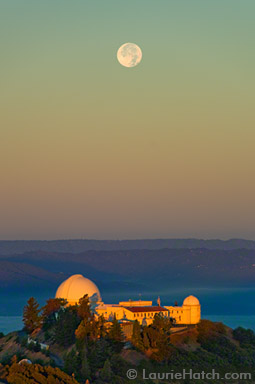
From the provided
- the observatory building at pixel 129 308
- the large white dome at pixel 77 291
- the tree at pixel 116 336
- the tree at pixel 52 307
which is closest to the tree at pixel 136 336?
the tree at pixel 116 336

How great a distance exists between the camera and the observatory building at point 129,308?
82000 mm

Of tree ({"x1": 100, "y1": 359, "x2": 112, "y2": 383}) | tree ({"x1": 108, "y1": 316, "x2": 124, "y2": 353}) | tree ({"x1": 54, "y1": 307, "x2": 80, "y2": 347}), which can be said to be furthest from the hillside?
tree ({"x1": 108, "y1": 316, "x2": 124, "y2": 353})

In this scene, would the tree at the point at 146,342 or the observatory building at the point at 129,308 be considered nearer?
the tree at the point at 146,342

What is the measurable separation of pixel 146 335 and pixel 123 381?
7.45m

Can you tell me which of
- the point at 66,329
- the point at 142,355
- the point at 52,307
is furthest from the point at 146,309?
the point at 52,307

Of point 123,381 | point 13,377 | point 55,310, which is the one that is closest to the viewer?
point 13,377

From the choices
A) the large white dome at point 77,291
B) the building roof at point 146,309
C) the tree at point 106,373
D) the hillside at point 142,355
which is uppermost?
the large white dome at point 77,291

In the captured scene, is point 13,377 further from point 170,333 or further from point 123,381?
point 170,333

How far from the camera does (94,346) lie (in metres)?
73.3

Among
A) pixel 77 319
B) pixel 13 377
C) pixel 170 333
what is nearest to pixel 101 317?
pixel 77 319

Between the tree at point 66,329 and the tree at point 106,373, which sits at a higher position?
the tree at point 66,329

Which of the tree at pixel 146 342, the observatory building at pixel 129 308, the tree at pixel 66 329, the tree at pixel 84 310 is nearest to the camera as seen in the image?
the tree at pixel 146 342

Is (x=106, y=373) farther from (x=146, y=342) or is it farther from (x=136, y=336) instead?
(x=146, y=342)

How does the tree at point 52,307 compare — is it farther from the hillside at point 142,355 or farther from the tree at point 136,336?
the tree at point 136,336
